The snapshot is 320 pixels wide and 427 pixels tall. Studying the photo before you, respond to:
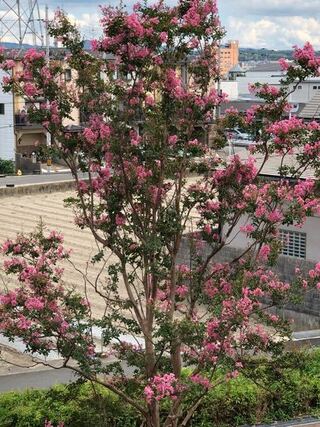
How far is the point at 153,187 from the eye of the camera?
6.36m

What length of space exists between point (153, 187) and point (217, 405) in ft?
11.4

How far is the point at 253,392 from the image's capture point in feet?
28.2

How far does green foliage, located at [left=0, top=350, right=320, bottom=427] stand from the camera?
7.66 metres

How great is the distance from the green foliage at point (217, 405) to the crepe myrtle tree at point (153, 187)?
3.41ft

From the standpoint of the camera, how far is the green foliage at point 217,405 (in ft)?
25.1

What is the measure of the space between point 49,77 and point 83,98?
38 cm

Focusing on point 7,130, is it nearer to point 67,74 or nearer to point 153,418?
point 67,74

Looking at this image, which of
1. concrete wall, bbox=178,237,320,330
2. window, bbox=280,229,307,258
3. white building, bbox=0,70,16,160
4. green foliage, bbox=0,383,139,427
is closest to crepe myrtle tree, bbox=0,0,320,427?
green foliage, bbox=0,383,139,427

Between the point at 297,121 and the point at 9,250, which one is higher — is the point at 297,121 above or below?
above

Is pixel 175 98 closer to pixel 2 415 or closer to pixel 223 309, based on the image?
pixel 223 309

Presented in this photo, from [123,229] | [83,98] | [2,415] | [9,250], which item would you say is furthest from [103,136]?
[2,415]

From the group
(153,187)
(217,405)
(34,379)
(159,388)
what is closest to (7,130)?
(34,379)

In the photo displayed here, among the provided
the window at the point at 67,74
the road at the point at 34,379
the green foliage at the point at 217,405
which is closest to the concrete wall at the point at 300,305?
the road at the point at 34,379

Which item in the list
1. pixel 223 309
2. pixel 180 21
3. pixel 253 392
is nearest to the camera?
pixel 223 309
